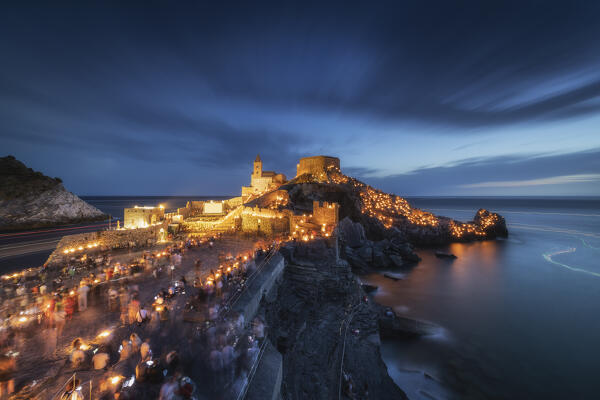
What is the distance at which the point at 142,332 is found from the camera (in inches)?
236

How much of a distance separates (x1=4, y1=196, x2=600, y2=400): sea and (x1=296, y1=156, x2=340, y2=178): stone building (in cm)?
2537

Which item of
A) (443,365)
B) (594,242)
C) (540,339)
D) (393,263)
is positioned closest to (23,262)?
(443,365)

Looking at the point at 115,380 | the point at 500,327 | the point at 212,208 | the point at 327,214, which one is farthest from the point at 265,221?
the point at 500,327

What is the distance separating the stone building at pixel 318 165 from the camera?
46.1 meters

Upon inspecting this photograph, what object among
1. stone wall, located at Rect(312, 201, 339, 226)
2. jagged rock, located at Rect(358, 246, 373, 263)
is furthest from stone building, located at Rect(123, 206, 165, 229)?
jagged rock, located at Rect(358, 246, 373, 263)

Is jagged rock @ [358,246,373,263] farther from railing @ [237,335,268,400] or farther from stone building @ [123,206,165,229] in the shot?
stone building @ [123,206,165,229]

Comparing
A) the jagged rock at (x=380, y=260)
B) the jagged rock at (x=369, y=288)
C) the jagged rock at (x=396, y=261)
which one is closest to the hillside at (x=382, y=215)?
the jagged rock at (x=396, y=261)

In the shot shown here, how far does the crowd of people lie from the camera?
4227 mm

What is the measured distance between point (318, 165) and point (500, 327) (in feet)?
121

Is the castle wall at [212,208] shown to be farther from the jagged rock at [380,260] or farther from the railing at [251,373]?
the railing at [251,373]

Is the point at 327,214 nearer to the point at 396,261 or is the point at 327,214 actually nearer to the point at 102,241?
the point at 396,261

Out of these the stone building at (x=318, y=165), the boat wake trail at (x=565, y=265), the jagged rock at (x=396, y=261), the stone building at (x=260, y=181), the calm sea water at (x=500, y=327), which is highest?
the stone building at (x=318, y=165)

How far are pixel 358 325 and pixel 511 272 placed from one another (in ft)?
90.6

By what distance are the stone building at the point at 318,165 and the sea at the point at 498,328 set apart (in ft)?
83.2
